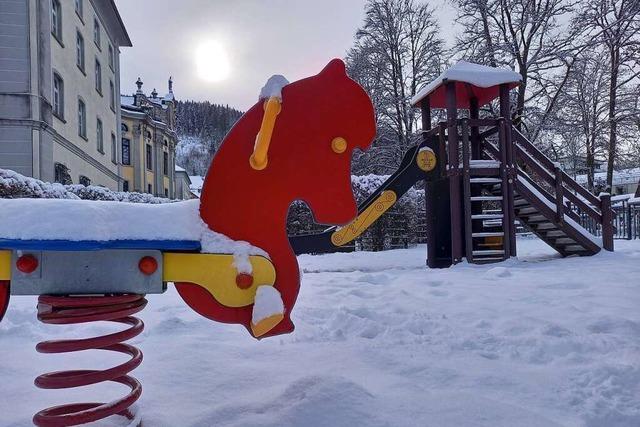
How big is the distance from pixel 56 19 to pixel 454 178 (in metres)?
13.5

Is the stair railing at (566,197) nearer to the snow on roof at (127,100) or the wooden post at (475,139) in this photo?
the wooden post at (475,139)

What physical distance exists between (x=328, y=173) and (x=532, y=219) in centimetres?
678

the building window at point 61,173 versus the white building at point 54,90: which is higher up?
the white building at point 54,90

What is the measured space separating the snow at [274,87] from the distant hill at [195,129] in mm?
59904

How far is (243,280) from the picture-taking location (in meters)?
1.45

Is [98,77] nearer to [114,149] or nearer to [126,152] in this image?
[114,149]

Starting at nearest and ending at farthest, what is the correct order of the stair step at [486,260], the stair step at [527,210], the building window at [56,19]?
the stair step at [486,260], the stair step at [527,210], the building window at [56,19]

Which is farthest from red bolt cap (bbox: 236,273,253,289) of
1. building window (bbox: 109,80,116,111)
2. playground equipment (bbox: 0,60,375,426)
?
building window (bbox: 109,80,116,111)

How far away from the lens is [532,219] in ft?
24.6

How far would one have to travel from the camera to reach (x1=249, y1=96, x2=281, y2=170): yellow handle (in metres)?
1.46

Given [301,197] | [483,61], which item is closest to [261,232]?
[301,197]

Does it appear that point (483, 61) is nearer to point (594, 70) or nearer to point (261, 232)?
point (594, 70)

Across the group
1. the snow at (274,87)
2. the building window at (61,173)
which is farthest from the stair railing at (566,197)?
the building window at (61,173)

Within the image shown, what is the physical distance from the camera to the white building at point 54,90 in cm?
1216
